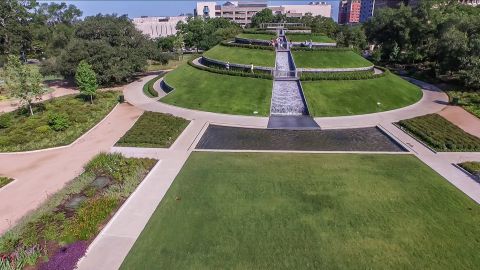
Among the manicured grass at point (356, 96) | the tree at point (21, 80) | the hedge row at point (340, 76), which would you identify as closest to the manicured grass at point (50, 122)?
the tree at point (21, 80)

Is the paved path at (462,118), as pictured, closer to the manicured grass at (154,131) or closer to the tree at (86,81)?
the manicured grass at (154,131)

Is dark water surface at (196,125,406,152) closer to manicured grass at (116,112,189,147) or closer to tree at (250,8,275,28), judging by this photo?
manicured grass at (116,112,189,147)

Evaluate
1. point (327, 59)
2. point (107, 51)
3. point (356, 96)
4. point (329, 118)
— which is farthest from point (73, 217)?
point (327, 59)

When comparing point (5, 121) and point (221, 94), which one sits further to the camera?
point (221, 94)

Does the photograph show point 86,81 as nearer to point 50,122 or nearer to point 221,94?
point 50,122

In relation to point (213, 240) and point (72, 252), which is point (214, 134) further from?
point (72, 252)

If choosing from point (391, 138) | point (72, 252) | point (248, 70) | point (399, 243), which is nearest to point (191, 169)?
point (72, 252)
